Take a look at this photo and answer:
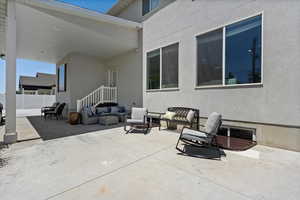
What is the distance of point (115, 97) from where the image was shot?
1029 cm

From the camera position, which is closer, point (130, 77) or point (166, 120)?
point (166, 120)

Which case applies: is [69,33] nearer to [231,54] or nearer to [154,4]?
[154,4]

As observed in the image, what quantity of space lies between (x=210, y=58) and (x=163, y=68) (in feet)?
7.30

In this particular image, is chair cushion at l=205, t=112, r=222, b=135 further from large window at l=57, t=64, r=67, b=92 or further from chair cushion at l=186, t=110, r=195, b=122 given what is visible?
large window at l=57, t=64, r=67, b=92

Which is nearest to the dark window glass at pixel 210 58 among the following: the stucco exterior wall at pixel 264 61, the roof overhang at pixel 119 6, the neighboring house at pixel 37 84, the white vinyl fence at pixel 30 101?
the stucco exterior wall at pixel 264 61

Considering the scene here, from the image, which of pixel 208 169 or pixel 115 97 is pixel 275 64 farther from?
pixel 115 97

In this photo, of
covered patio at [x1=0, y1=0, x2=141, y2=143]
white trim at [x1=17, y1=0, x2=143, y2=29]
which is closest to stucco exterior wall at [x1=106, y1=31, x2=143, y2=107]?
covered patio at [x1=0, y1=0, x2=141, y2=143]

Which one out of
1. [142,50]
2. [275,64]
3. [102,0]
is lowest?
[275,64]

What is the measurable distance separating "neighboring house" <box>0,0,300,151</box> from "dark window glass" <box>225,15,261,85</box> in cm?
3

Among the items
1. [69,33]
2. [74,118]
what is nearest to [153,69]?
[69,33]

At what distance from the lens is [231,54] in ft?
A: 15.6

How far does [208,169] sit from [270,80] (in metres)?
2.89

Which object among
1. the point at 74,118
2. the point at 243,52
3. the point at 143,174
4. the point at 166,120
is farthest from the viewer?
the point at 74,118

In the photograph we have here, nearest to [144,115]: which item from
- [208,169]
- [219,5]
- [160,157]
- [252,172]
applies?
[160,157]
